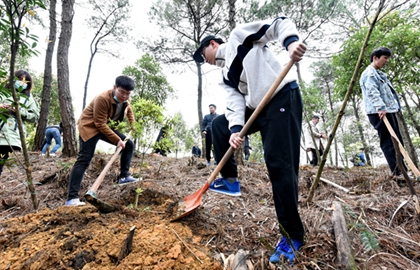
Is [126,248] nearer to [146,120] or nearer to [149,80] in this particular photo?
[146,120]

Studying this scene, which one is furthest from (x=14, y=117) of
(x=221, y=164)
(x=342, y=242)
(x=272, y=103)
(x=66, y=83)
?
(x=66, y=83)

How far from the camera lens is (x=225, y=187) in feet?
7.07

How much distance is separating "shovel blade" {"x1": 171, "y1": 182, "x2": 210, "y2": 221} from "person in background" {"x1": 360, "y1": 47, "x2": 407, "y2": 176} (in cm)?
289

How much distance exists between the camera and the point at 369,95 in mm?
3436

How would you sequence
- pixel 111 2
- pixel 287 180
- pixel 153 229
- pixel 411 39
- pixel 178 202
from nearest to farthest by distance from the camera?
pixel 287 180 < pixel 153 229 < pixel 178 202 < pixel 411 39 < pixel 111 2

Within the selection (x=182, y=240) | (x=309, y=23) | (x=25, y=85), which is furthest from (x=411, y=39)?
(x=25, y=85)

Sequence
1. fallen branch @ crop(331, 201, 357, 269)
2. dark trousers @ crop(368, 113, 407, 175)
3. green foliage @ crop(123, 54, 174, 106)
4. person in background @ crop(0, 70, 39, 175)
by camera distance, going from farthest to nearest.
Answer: green foliage @ crop(123, 54, 174, 106)
dark trousers @ crop(368, 113, 407, 175)
person in background @ crop(0, 70, 39, 175)
fallen branch @ crop(331, 201, 357, 269)

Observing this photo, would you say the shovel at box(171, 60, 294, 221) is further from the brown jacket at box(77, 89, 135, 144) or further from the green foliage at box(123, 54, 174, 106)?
the green foliage at box(123, 54, 174, 106)

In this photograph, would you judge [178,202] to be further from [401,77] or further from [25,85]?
[401,77]

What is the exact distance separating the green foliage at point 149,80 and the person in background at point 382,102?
10840 mm

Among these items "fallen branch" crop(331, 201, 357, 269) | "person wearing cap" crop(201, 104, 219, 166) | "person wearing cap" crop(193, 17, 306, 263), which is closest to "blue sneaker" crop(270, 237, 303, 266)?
"person wearing cap" crop(193, 17, 306, 263)

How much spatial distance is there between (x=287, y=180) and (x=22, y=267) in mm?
1892

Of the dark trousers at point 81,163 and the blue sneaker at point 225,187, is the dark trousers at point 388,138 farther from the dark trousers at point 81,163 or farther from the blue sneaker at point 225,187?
the dark trousers at point 81,163

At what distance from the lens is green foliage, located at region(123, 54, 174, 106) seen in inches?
505
